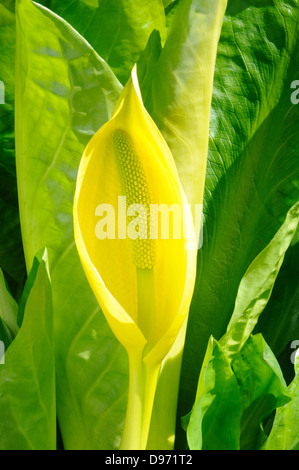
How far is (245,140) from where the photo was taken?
50cm

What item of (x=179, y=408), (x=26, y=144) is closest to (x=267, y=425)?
(x=179, y=408)

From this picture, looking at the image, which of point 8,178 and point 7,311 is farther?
point 8,178

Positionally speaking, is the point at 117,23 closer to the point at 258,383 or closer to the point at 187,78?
the point at 187,78

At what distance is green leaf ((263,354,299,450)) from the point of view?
0.38 metres

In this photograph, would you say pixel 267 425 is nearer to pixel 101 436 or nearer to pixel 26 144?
pixel 101 436

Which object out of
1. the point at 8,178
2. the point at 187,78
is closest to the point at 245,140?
the point at 187,78

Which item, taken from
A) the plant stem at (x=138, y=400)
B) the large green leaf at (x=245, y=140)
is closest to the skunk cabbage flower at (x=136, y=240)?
the plant stem at (x=138, y=400)

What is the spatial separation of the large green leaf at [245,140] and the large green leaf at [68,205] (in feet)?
0.31

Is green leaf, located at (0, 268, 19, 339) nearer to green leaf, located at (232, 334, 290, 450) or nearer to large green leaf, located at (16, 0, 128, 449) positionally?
large green leaf, located at (16, 0, 128, 449)

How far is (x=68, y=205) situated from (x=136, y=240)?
0.10 m

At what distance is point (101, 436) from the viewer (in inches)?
16.8

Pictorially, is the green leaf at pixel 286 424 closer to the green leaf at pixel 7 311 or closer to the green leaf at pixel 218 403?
the green leaf at pixel 218 403

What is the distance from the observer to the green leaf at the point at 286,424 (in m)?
0.38

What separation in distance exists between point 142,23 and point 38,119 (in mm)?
125
